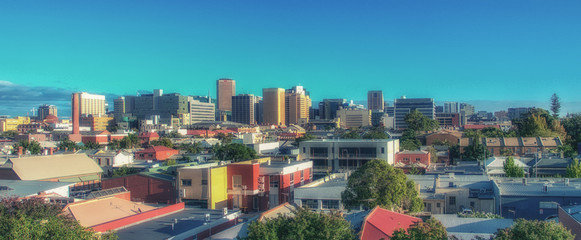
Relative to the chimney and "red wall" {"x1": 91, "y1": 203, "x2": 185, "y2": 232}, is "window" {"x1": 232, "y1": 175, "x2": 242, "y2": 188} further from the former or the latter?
the chimney

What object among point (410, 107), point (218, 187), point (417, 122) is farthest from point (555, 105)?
point (218, 187)

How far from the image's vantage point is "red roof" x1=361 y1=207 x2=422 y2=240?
19.5 metres

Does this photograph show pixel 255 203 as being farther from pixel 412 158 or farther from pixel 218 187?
pixel 412 158

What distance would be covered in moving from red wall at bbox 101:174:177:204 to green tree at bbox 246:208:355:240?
2016 centimetres

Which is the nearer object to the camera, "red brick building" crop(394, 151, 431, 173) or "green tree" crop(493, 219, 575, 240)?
"green tree" crop(493, 219, 575, 240)

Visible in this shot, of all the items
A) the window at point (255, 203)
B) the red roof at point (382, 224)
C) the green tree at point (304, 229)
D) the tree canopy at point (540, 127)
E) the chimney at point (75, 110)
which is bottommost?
the window at point (255, 203)

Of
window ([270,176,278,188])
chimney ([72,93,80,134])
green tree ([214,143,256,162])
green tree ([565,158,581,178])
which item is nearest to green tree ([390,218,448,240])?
window ([270,176,278,188])

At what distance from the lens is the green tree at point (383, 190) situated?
1051 inches

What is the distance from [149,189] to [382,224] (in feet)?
67.6

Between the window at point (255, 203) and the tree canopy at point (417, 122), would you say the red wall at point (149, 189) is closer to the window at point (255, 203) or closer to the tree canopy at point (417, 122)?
the window at point (255, 203)

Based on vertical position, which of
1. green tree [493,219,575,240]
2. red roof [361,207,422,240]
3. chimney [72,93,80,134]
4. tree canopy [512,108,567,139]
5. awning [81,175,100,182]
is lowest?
awning [81,175,100,182]

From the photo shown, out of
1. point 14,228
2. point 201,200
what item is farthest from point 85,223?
point 201,200

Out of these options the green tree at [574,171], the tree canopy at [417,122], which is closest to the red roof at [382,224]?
the green tree at [574,171]

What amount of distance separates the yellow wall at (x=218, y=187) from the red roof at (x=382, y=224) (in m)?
14.5
